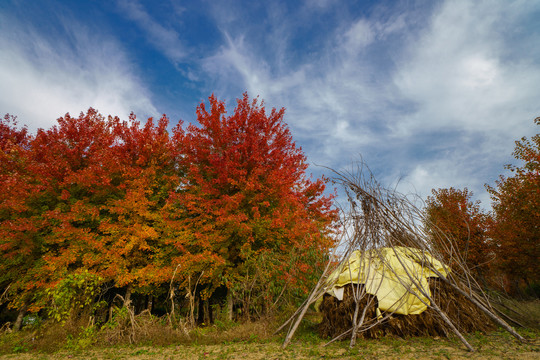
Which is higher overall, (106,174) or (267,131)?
(267,131)

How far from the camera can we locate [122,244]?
1036 cm

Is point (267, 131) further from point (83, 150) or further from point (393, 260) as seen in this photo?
point (83, 150)

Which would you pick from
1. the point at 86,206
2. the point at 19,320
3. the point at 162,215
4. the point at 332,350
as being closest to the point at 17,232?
the point at 86,206

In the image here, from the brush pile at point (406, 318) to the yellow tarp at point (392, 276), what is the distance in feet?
0.60

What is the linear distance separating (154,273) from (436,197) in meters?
26.8

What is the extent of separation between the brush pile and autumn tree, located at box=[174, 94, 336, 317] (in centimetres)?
212

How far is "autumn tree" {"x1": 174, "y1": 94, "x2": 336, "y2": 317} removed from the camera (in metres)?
9.50

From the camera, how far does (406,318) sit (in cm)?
611

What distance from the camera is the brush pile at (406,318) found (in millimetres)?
6070

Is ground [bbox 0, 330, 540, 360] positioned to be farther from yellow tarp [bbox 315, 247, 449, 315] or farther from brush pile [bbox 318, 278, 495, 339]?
yellow tarp [bbox 315, 247, 449, 315]

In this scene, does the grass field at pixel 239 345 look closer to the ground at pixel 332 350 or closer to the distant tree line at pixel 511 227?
the ground at pixel 332 350

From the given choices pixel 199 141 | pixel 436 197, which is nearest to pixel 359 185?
pixel 199 141

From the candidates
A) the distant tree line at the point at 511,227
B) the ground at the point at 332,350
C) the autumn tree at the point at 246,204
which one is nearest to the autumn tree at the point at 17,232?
the ground at the point at 332,350

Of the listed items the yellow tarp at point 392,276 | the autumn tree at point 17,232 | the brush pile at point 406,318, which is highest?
the autumn tree at point 17,232
